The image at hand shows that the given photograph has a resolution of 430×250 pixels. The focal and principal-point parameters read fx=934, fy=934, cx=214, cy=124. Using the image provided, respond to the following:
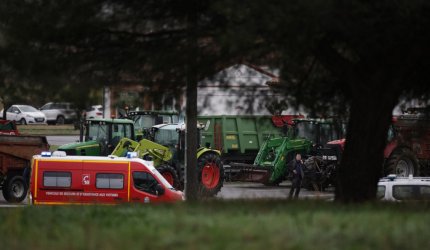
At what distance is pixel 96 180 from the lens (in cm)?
2445

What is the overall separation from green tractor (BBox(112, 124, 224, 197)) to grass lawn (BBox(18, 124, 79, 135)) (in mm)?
22967

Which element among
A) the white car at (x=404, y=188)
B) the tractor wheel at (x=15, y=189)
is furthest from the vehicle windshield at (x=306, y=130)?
the white car at (x=404, y=188)

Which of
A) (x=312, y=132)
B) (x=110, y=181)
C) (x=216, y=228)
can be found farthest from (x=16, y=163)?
(x=216, y=228)

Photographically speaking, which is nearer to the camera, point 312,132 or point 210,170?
point 210,170

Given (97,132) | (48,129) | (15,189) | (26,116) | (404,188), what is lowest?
(15,189)

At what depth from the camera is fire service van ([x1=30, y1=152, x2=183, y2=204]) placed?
24312 millimetres

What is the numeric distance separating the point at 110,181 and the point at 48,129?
120 ft

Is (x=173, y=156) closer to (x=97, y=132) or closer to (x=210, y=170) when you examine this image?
(x=210, y=170)

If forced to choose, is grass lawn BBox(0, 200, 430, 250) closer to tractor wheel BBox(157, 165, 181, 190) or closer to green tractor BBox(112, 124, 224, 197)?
tractor wheel BBox(157, 165, 181, 190)

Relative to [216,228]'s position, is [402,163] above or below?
above

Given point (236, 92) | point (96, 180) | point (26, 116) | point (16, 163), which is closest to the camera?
point (236, 92)

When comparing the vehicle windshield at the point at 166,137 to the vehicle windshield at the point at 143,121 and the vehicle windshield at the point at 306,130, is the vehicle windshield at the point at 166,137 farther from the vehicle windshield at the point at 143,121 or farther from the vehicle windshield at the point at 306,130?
the vehicle windshield at the point at 306,130

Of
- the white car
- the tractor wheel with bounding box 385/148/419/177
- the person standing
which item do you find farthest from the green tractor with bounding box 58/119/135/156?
the white car

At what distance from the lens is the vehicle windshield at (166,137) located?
34.2m
